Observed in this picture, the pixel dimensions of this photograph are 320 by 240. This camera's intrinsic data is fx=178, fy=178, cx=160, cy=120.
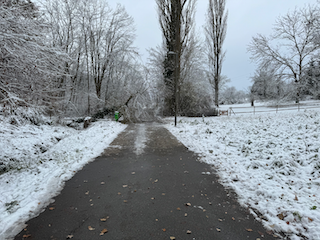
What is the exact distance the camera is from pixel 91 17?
1823 cm

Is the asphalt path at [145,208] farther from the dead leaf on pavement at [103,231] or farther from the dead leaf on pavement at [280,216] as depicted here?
the dead leaf on pavement at [280,216]

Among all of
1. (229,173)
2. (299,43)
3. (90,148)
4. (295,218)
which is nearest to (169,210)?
(295,218)

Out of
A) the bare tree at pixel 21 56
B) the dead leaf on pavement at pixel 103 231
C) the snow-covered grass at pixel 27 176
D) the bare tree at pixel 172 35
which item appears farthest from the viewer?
the bare tree at pixel 172 35

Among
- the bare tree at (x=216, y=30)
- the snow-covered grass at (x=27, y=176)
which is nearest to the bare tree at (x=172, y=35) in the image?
the bare tree at (x=216, y=30)

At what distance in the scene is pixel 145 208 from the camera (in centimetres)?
330

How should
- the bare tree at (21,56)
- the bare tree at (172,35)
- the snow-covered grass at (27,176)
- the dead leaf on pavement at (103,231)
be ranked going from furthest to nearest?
1. the bare tree at (172,35)
2. the bare tree at (21,56)
3. the snow-covered grass at (27,176)
4. the dead leaf on pavement at (103,231)

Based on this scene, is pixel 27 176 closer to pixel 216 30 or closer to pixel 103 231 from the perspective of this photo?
pixel 103 231

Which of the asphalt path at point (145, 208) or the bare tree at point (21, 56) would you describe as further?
the bare tree at point (21, 56)

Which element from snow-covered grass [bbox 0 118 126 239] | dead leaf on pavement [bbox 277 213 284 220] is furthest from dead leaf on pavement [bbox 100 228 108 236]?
dead leaf on pavement [bbox 277 213 284 220]

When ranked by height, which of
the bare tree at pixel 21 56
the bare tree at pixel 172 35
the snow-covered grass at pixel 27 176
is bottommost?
the snow-covered grass at pixel 27 176

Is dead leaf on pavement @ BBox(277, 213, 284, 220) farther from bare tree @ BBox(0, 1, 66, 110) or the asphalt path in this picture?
bare tree @ BBox(0, 1, 66, 110)

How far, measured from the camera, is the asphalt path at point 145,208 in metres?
2.66

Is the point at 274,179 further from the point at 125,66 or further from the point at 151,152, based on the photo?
the point at 125,66

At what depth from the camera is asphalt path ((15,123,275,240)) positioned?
Answer: 8.72 ft
